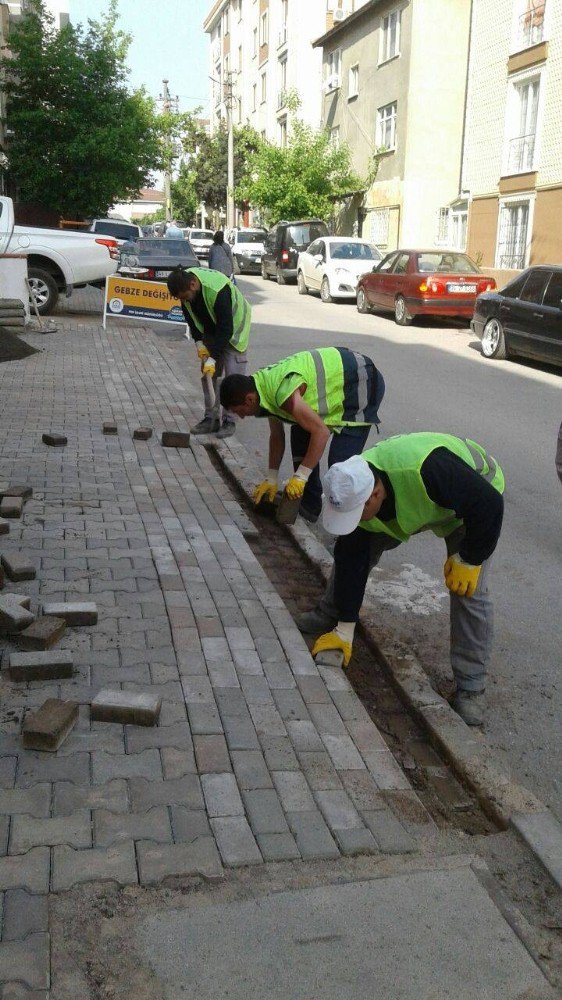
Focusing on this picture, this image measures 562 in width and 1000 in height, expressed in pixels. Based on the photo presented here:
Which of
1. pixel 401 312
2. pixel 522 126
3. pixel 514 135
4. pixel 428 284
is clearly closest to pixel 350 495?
pixel 428 284

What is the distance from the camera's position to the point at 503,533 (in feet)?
20.1

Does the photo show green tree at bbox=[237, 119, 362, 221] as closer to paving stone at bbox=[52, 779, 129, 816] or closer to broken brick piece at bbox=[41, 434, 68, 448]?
broken brick piece at bbox=[41, 434, 68, 448]

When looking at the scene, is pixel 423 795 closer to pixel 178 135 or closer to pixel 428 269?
pixel 428 269

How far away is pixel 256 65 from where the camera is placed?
53.5 meters

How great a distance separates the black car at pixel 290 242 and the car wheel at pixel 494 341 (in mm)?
14785

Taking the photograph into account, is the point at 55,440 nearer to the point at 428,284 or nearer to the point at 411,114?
the point at 428,284

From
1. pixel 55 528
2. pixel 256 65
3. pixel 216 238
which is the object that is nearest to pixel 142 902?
pixel 55 528

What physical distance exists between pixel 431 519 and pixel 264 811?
1279mm

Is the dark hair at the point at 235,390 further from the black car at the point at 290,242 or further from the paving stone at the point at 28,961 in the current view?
the black car at the point at 290,242

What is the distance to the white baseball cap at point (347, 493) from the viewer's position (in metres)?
3.31

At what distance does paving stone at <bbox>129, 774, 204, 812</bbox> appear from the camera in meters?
2.97

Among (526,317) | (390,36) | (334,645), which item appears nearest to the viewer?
(334,645)

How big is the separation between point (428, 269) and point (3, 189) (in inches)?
761

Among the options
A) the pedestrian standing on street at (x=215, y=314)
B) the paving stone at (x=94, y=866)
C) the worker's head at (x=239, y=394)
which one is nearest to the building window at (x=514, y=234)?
the pedestrian standing on street at (x=215, y=314)
